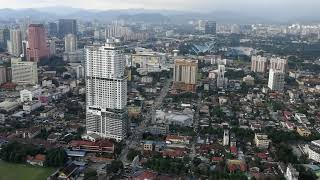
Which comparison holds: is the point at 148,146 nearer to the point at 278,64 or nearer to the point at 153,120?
the point at 153,120

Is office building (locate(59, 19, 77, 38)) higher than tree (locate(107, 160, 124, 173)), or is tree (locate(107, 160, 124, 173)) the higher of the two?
office building (locate(59, 19, 77, 38))

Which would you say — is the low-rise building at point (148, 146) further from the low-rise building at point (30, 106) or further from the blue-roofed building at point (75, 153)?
the low-rise building at point (30, 106)

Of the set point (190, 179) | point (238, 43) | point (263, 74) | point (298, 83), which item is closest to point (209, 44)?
point (238, 43)

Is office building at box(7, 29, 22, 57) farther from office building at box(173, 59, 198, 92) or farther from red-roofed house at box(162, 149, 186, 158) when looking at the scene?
red-roofed house at box(162, 149, 186, 158)

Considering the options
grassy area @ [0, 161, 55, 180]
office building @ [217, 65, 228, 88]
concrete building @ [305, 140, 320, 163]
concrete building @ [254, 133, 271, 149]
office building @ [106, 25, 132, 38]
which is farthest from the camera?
office building @ [106, 25, 132, 38]

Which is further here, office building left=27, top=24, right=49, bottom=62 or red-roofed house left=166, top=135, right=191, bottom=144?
office building left=27, top=24, right=49, bottom=62

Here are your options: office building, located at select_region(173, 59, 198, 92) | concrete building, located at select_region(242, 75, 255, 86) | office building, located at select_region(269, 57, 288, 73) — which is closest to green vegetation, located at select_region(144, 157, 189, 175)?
office building, located at select_region(173, 59, 198, 92)

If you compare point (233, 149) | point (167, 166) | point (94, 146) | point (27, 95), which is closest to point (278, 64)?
point (233, 149)

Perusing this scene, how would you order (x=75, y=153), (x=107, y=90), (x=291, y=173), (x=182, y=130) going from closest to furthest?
(x=291, y=173) < (x=75, y=153) < (x=107, y=90) < (x=182, y=130)
